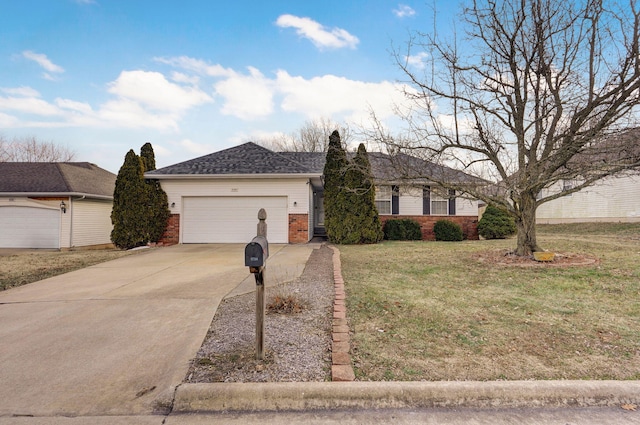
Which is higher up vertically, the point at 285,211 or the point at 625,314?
the point at 285,211

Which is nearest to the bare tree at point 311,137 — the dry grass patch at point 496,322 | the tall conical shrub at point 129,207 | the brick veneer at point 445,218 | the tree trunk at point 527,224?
the brick veneer at point 445,218

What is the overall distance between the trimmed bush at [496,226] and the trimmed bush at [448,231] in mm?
1136

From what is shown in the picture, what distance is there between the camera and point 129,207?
12.6m

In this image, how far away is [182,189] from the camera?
1320 centimetres

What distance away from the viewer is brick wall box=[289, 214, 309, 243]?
13.0 meters

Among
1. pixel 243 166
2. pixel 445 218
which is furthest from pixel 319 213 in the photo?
pixel 445 218

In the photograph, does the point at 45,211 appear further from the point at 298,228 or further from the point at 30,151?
the point at 30,151

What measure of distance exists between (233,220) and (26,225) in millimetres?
8455

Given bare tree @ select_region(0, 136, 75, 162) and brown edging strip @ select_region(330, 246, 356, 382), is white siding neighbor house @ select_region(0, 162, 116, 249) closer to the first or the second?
brown edging strip @ select_region(330, 246, 356, 382)

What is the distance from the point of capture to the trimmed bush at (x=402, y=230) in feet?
Answer: 48.6

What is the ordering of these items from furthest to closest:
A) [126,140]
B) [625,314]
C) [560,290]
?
[126,140] → [560,290] → [625,314]

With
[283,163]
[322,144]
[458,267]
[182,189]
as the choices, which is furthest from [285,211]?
[322,144]

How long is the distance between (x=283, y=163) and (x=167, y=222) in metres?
5.03

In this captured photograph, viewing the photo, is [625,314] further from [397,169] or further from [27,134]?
[27,134]
